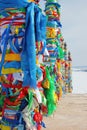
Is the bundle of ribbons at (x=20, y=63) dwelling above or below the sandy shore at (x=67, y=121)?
above

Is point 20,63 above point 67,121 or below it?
above

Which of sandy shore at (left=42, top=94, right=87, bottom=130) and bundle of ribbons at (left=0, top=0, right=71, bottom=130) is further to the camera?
sandy shore at (left=42, top=94, right=87, bottom=130)

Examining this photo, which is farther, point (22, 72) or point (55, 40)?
point (55, 40)

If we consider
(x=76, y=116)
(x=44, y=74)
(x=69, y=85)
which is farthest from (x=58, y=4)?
(x=69, y=85)

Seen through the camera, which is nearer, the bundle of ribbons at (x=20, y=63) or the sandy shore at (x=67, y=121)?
the bundle of ribbons at (x=20, y=63)

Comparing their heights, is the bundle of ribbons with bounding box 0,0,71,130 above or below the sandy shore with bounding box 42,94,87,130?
above

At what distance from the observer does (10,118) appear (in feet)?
13.1

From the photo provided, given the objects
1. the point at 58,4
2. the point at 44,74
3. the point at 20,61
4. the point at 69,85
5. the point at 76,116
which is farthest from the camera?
the point at 69,85

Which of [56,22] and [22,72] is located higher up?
[56,22]

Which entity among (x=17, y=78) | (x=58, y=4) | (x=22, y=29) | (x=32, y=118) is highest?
(x=58, y=4)

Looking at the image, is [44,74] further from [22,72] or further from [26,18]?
[26,18]

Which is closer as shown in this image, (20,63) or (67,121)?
(20,63)

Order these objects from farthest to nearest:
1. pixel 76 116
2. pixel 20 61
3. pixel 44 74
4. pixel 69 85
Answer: pixel 69 85 < pixel 76 116 < pixel 44 74 < pixel 20 61

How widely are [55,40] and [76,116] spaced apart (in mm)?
2234
